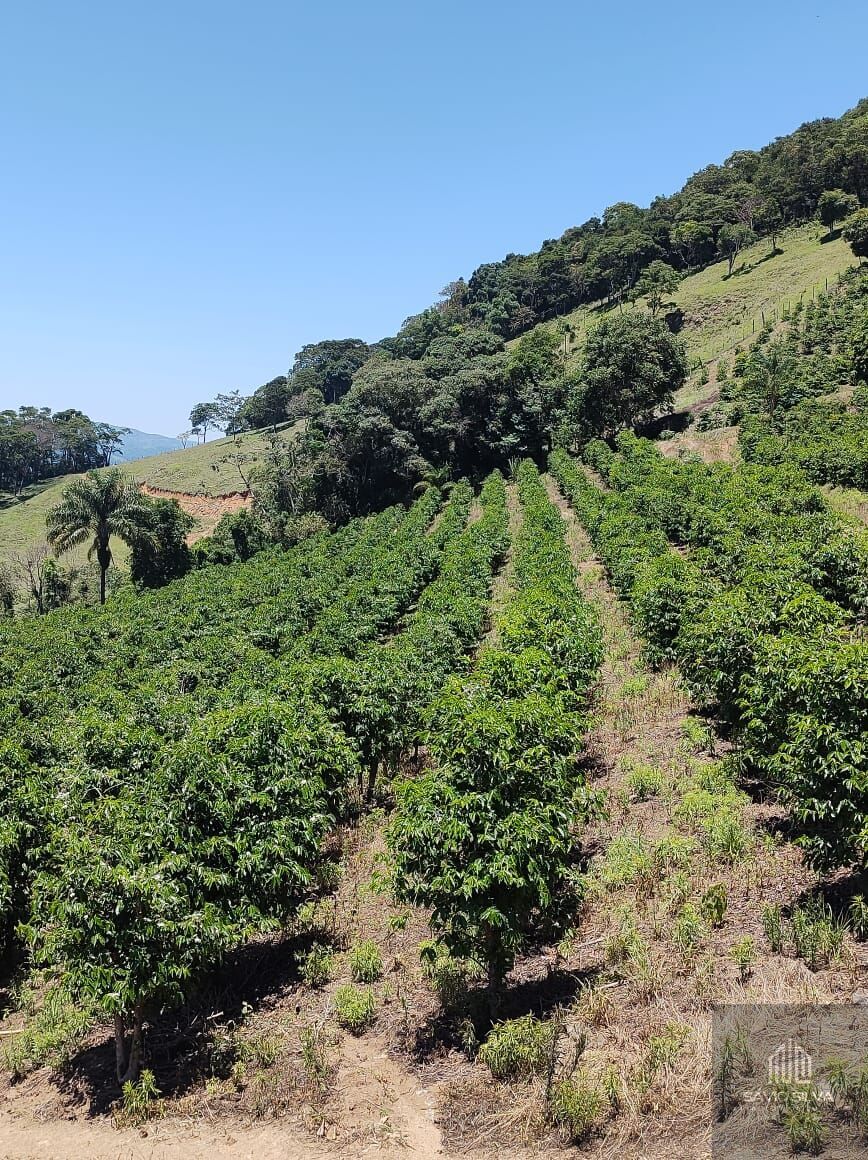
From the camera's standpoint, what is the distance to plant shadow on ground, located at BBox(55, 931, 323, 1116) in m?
11.0

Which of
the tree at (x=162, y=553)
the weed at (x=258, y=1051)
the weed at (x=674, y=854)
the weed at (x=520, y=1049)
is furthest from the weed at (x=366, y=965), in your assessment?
the tree at (x=162, y=553)

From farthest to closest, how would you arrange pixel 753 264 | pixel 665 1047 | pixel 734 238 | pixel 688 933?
pixel 734 238 < pixel 753 264 < pixel 688 933 < pixel 665 1047

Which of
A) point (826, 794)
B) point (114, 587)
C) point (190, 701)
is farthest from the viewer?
point (114, 587)

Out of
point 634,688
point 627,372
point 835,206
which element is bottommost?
point 634,688

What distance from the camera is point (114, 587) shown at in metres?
68.0

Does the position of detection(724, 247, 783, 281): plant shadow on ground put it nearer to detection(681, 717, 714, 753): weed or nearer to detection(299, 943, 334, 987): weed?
detection(681, 717, 714, 753): weed

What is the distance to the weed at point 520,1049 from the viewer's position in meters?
9.49

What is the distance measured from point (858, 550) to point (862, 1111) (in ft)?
65.6

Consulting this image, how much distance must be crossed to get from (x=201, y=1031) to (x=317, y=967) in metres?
2.13

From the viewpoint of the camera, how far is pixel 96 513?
57.5 metres

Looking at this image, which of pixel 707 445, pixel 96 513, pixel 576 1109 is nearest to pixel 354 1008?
pixel 576 1109

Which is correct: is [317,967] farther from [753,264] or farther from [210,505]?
[753,264]

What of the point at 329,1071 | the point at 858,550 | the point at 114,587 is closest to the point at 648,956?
the point at 329,1071

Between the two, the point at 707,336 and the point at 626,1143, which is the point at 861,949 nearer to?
the point at 626,1143
